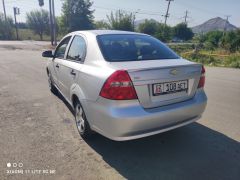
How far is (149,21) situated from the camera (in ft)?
214

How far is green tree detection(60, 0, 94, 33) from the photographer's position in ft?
159

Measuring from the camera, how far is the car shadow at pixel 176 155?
274 cm

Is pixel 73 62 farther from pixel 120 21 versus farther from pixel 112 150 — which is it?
pixel 120 21

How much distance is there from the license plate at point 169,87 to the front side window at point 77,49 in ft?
4.42

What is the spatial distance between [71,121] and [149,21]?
64823 mm

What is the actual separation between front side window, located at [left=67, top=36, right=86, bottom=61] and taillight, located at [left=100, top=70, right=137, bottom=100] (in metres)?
1.05

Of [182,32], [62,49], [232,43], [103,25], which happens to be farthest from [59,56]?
[182,32]

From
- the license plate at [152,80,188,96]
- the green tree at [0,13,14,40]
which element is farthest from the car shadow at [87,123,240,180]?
the green tree at [0,13,14,40]

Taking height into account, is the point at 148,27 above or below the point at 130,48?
above

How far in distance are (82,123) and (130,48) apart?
1.39 meters

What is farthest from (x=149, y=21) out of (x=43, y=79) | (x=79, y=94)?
(x=79, y=94)

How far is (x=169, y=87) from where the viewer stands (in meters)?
2.91

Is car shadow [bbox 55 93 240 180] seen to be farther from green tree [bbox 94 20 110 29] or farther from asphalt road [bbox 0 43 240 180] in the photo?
green tree [bbox 94 20 110 29]

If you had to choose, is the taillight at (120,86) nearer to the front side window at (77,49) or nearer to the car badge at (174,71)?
the car badge at (174,71)
